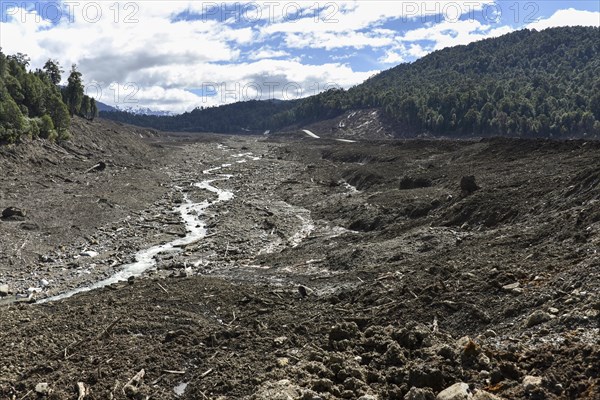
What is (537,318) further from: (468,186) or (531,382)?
(468,186)

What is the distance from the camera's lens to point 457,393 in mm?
8688

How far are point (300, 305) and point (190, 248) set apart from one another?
1339 centimetres

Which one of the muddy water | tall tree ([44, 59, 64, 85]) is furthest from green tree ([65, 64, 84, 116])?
the muddy water

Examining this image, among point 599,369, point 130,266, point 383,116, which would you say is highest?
point 383,116

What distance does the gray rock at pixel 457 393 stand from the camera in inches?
338

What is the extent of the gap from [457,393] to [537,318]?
135 inches

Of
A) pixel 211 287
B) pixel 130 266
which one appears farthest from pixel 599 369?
pixel 130 266

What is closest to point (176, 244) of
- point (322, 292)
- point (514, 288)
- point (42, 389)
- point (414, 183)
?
point (322, 292)

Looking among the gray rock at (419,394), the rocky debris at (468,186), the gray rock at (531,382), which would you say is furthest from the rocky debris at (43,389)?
the rocky debris at (468,186)

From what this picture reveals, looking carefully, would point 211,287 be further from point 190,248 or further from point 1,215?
point 1,215

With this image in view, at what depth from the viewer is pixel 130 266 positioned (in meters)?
25.9

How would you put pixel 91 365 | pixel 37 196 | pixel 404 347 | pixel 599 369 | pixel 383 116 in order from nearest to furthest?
pixel 599 369 → pixel 404 347 → pixel 91 365 → pixel 37 196 → pixel 383 116

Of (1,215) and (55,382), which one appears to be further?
(1,215)

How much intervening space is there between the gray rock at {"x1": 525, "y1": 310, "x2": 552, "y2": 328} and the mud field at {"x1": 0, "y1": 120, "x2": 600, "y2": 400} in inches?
1.2
